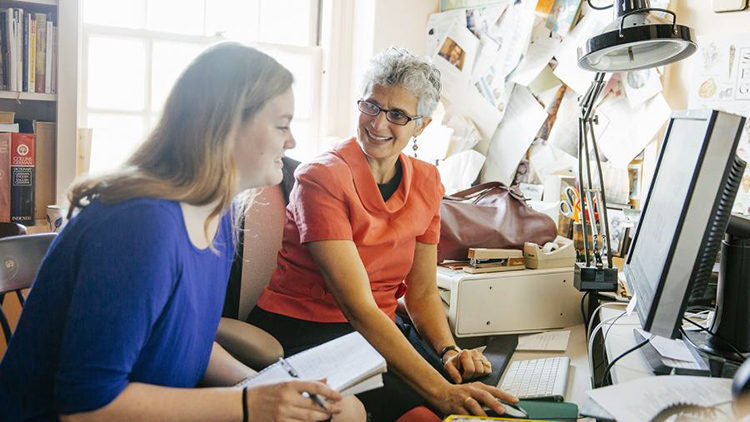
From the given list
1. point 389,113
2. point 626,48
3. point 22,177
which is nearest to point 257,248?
point 389,113

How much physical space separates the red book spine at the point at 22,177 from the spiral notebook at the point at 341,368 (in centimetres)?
184

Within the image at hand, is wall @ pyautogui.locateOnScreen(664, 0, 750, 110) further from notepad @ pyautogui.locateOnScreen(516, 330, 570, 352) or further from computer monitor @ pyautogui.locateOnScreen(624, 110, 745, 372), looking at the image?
computer monitor @ pyautogui.locateOnScreen(624, 110, 745, 372)

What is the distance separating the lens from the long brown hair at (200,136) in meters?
0.95

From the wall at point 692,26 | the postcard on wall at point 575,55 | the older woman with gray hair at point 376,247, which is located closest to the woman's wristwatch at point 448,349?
the older woman with gray hair at point 376,247

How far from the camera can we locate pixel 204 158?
963 mm

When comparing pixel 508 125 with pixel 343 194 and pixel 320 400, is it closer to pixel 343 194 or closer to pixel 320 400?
pixel 343 194

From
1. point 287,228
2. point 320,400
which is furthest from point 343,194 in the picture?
point 320,400

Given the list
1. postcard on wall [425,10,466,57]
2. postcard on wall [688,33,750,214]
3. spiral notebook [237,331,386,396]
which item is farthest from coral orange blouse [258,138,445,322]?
postcard on wall [425,10,466,57]

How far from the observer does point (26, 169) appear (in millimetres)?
2520

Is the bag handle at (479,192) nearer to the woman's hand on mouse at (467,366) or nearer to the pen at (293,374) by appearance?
the woman's hand on mouse at (467,366)

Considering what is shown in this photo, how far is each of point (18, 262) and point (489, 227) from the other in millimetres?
1146

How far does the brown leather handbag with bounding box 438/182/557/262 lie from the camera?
185cm

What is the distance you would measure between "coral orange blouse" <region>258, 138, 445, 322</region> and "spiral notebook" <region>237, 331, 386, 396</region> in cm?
37

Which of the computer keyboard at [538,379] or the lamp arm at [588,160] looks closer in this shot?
the computer keyboard at [538,379]
